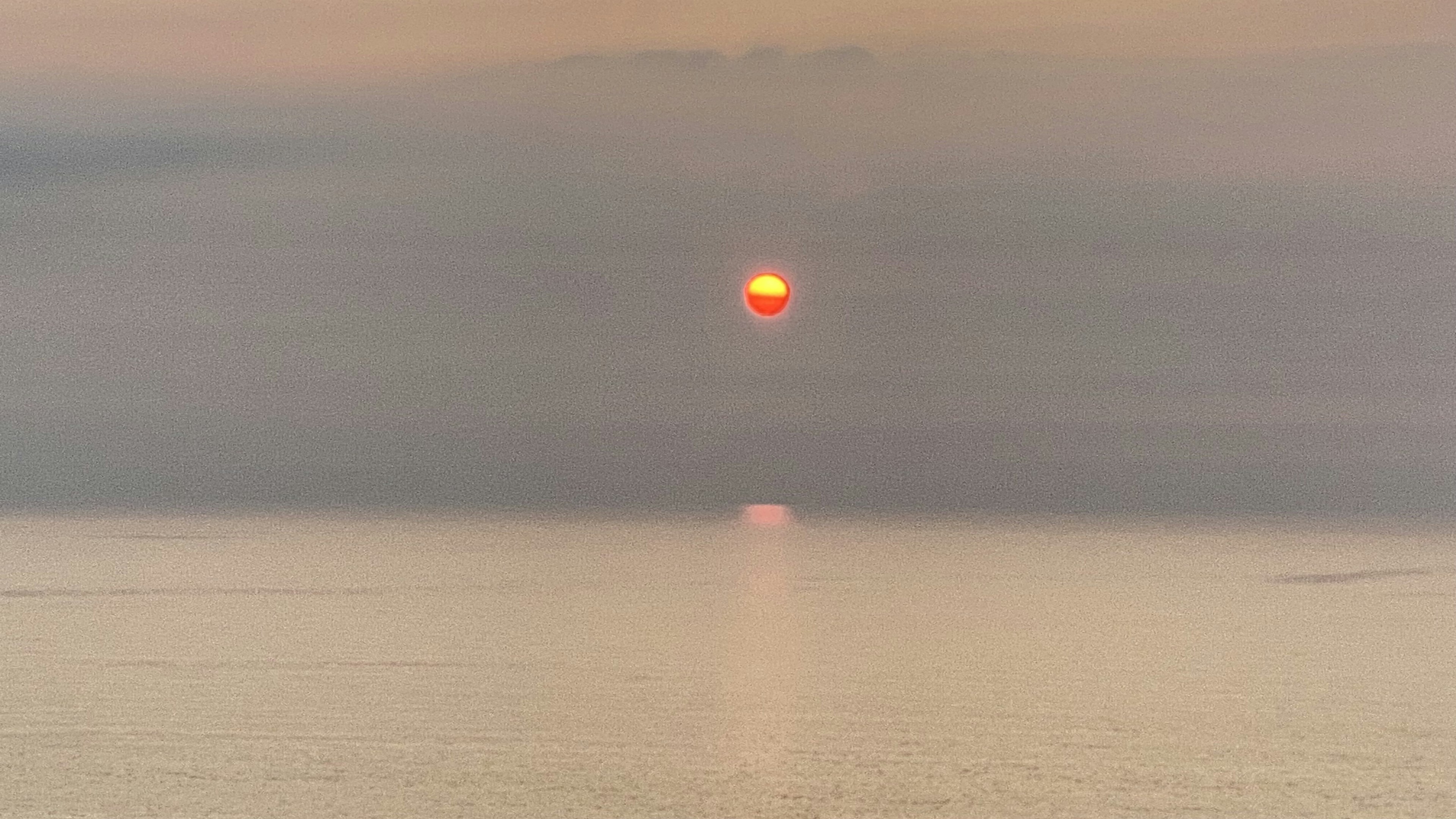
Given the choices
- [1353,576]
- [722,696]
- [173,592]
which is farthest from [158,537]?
[722,696]

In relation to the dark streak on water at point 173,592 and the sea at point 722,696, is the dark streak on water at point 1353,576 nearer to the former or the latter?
the sea at point 722,696

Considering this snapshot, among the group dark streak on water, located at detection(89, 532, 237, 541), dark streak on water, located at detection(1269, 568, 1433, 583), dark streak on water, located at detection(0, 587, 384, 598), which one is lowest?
dark streak on water, located at detection(0, 587, 384, 598)

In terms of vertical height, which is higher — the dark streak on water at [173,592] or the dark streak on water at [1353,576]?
the dark streak on water at [1353,576]

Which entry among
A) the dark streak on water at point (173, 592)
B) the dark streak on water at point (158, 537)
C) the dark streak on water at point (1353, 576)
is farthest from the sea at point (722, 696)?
the dark streak on water at point (158, 537)

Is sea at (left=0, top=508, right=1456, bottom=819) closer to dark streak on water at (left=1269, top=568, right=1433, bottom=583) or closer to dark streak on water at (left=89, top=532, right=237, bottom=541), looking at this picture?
dark streak on water at (left=1269, top=568, right=1433, bottom=583)

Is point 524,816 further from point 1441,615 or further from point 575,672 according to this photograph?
point 1441,615

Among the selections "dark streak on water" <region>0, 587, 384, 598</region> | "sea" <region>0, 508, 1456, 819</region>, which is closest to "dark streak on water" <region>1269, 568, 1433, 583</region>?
"sea" <region>0, 508, 1456, 819</region>

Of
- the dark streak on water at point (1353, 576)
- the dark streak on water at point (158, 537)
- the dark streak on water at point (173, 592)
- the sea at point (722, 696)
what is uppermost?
the dark streak on water at point (158, 537)

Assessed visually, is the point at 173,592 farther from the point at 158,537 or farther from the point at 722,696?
the point at 158,537

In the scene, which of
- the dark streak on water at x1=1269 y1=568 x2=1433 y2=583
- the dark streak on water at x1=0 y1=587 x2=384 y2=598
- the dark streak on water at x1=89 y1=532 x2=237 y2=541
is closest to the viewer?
the dark streak on water at x1=0 y1=587 x2=384 y2=598
